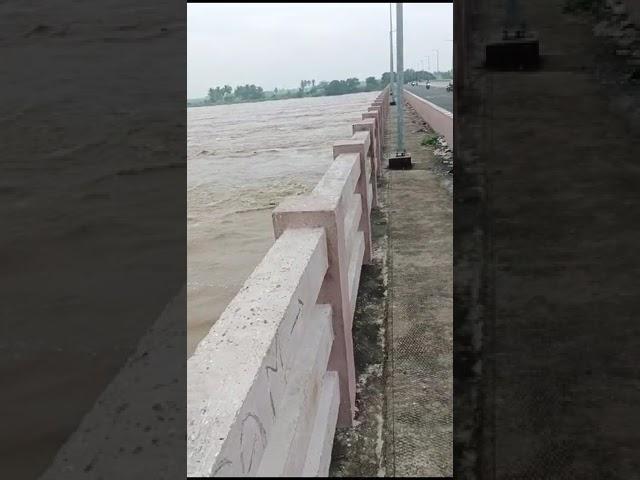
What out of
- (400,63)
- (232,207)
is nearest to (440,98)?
(400,63)

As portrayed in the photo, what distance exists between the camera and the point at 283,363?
60.1 inches

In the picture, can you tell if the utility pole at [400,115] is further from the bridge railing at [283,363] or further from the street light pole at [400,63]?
the bridge railing at [283,363]

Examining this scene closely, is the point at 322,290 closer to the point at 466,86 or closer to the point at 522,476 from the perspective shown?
the point at 522,476

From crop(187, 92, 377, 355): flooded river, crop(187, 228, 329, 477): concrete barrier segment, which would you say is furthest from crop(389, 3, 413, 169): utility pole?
crop(187, 228, 329, 477): concrete barrier segment

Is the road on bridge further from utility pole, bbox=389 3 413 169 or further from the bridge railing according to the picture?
the bridge railing

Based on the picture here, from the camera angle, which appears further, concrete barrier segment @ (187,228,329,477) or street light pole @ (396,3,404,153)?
street light pole @ (396,3,404,153)

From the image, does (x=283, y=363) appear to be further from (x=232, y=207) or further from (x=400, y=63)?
(x=400, y=63)

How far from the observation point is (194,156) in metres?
20.8

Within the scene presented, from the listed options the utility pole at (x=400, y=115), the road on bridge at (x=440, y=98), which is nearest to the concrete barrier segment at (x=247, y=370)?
the utility pole at (x=400, y=115)

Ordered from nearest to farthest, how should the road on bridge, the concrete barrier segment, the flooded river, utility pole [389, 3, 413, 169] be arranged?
the concrete barrier segment → the flooded river → utility pole [389, 3, 413, 169] → the road on bridge

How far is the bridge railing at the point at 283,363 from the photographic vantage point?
46.2 inches

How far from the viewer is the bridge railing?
3.85 ft
